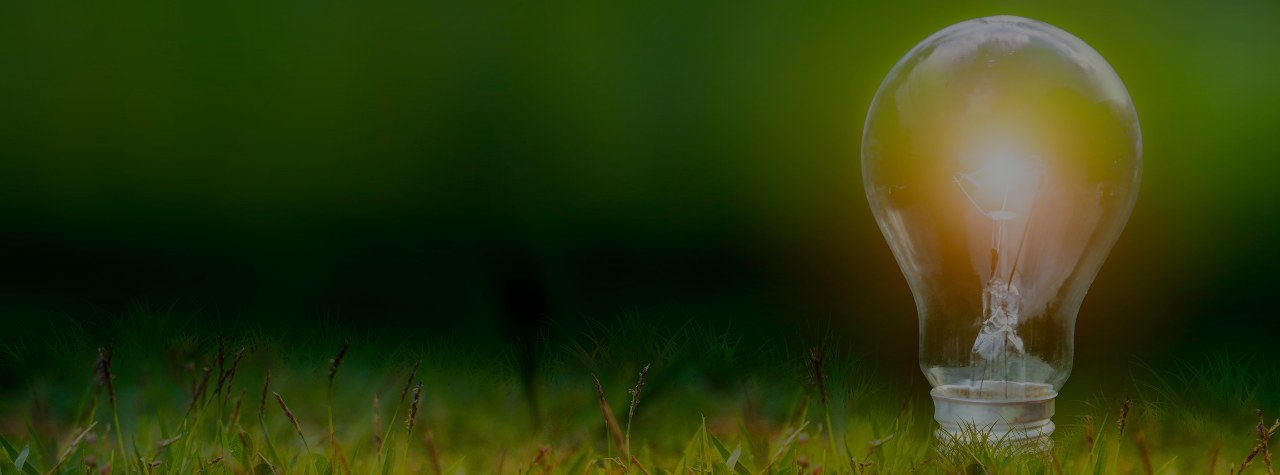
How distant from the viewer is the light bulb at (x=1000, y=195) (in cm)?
96

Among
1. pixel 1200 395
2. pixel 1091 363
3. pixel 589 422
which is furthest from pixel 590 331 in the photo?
pixel 1200 395

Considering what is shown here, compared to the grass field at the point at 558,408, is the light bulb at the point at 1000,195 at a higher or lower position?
higher

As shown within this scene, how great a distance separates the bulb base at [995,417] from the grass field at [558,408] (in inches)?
0.9

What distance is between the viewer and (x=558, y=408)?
1316 mm

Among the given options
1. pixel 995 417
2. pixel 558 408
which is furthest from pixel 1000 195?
pixel 558 408

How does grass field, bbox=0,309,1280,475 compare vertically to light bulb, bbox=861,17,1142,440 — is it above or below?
below

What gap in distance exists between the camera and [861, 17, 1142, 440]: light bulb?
0.96 meters

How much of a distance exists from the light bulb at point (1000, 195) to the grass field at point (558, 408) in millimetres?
99

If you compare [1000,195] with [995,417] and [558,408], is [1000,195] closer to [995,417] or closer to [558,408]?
[995,417]

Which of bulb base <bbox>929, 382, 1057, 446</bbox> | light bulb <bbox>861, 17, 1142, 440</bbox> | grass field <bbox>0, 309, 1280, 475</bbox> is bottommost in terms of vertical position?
grass field <bbox>0, 309, 1280, 475</bbox>

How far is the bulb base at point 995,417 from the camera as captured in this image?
962 millimetres

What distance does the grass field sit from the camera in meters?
0.93

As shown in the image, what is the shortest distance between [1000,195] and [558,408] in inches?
29.4

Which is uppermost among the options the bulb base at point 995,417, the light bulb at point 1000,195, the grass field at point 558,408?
the light bulb at point 1000,195
